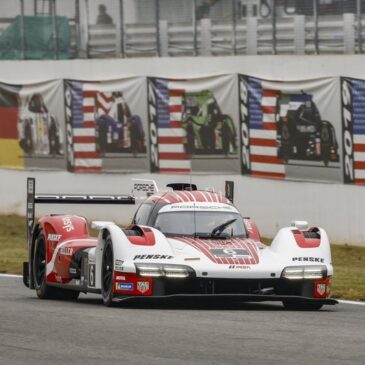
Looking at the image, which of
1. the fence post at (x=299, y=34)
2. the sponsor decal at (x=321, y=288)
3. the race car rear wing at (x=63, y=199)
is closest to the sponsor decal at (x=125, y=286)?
the sponsor decal at (x=321, y=288)

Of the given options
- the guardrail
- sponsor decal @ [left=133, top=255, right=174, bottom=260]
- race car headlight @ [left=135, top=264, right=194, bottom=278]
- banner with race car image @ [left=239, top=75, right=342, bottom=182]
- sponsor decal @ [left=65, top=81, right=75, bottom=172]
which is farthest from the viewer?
sponsor decal @ [left=65, top=81, right=75, bottom=172]

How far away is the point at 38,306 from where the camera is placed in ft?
50.4

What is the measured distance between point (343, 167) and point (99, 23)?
7.18 meters

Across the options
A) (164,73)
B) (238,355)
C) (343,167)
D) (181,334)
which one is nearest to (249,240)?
(181,334)

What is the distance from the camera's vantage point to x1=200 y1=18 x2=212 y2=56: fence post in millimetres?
29062

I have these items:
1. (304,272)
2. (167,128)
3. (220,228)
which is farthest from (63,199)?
(167,128)

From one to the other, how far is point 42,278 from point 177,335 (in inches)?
223

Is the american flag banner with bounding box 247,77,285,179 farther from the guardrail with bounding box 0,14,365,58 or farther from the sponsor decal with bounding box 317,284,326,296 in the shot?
the sponsor decal with bounding box 317,284,326,296

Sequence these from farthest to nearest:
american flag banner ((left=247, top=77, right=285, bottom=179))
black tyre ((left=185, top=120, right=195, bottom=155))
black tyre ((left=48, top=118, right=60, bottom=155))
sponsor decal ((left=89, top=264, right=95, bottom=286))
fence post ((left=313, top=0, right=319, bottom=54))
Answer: black tyre ((left=48, top=118, right=60, bottom=155)) → black tyre ((left=185, top=120, right=195, bottom=155)) → american flag banner ((left=247, top=77, right=285, bottom=179)) → fence post ((left=313, top=0, right=319, bottom=54)) → sponsor decal ((left=89, top=264, right=95, bottom=286))

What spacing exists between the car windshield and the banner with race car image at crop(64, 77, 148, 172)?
546 inches

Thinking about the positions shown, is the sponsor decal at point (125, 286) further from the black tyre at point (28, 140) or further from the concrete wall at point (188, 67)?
the black tyre at point (28, 140)

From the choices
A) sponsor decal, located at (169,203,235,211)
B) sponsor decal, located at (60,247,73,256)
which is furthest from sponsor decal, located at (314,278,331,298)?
sponsor decal, located at (60,247,73,256)

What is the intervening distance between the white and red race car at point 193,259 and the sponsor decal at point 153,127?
12627mm

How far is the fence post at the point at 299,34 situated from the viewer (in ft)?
89.4
